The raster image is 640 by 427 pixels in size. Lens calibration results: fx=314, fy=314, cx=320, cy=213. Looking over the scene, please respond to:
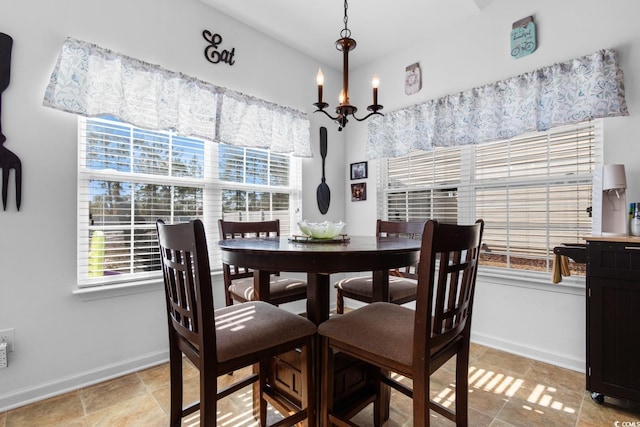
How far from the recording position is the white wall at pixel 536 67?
202cm

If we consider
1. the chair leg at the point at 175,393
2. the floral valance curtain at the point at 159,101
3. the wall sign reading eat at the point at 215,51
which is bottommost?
the chair leg at the point at 175,393

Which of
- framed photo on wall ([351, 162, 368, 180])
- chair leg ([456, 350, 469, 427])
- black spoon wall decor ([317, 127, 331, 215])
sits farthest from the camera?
framed photo on wall ([351, 162, 368, 180])

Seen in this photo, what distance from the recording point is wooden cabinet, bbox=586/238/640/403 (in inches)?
65.6

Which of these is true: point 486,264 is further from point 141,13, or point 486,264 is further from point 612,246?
point 141,13

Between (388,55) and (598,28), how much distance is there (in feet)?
5.69

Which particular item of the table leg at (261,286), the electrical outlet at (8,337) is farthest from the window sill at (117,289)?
the table leg at (261,286)

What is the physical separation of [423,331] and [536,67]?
2349mm

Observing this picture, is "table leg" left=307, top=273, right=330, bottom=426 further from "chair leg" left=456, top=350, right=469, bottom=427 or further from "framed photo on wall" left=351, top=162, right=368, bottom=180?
"framed photo on wall" left=351, top=162, right=368, bottom=180

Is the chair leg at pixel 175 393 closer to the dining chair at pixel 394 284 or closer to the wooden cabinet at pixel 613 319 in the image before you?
the dining chair at pixel 394 284

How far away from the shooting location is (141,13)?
2189 mm

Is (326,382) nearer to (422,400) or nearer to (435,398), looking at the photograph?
(422,400)

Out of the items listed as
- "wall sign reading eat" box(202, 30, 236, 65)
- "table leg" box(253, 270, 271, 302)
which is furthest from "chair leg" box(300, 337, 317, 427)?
"wall sign reading eat" box(202, 30, 236, 65)

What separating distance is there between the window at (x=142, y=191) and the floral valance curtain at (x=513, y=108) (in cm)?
149

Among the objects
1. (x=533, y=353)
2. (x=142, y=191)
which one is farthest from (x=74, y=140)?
Result: (x=533, y=353)
